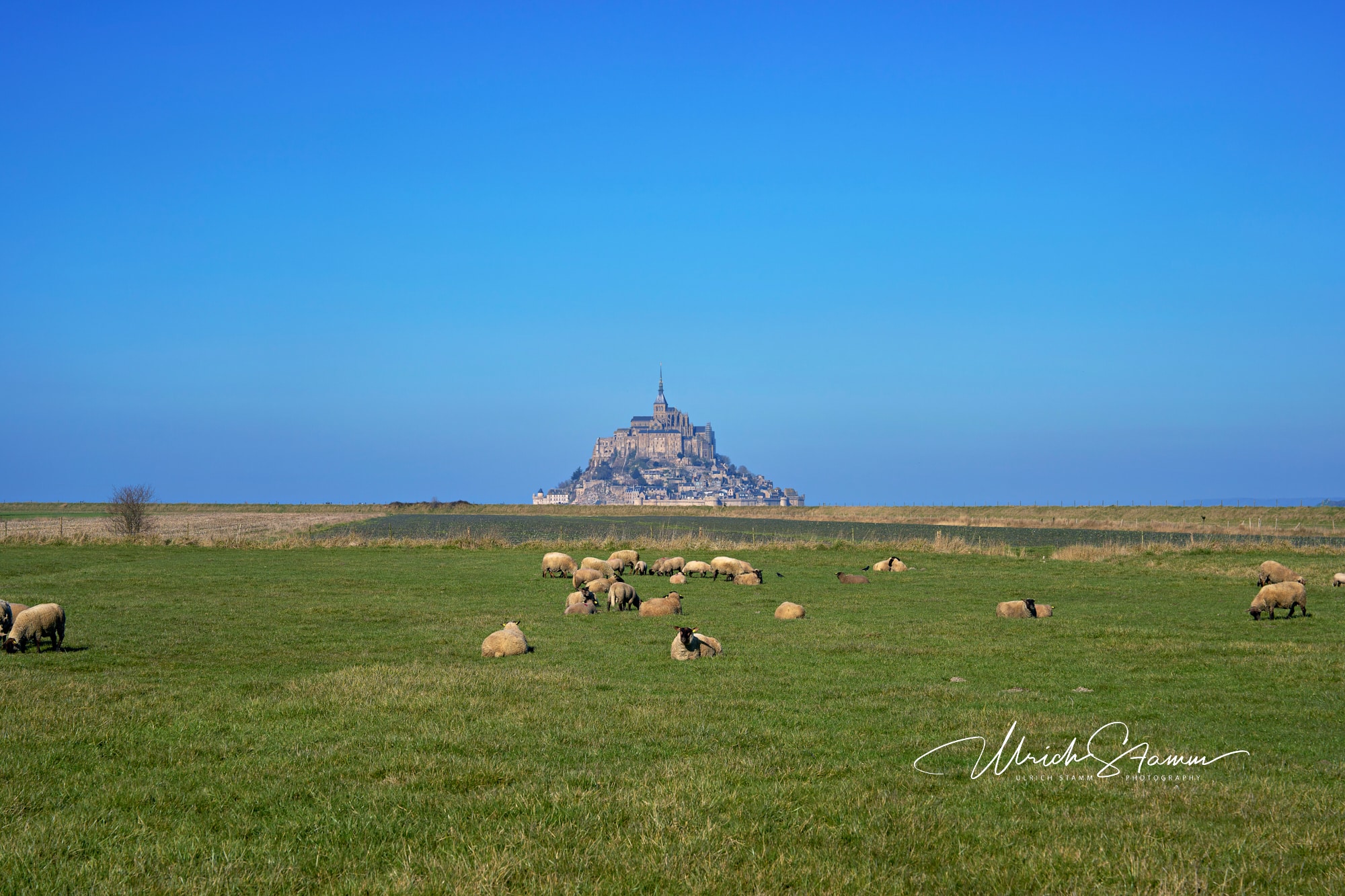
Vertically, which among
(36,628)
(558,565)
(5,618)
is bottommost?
(558,565)

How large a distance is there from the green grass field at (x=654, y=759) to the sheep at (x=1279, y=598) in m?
1.15

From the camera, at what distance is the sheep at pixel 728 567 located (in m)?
36.7

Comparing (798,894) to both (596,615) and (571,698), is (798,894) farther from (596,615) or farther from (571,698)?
(596,615)

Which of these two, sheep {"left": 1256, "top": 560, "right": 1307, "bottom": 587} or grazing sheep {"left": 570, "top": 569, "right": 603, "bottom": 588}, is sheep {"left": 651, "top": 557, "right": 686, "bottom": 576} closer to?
grazing sheep {"left": 570, "top": 569, "right": 603, "bottom": 588}

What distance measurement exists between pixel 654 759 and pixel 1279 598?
21.5 metres

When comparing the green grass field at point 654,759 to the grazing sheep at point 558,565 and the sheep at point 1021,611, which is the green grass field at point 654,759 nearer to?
the sheep at point 1021,611

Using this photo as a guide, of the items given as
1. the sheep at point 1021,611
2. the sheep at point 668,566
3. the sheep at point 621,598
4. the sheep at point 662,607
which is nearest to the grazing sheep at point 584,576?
the sheep at point 621,598

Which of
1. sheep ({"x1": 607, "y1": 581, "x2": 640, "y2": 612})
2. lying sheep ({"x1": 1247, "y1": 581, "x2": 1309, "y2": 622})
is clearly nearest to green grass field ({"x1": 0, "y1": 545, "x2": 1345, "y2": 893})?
lying sheep ({"x1": 1247, "y1": 581, "x2": 1309, "y2": 622})

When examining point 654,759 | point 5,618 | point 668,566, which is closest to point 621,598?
point 668,566

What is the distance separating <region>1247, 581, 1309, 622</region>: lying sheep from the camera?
79.6 feet

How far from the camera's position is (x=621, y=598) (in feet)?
87.7

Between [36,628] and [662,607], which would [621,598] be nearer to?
[662,607]

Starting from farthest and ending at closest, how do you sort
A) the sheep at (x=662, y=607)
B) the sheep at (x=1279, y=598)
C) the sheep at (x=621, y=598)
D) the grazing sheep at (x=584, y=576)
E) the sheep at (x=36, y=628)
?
the grazing sheep at (x=584, y=576) < the sheep at (x=621, y=598) < the sheep at (x=662, y=607) < the sheep at (x=1279, y=598) < the sheep at (x=36, y=628)

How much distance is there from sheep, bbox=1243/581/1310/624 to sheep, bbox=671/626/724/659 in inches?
608
